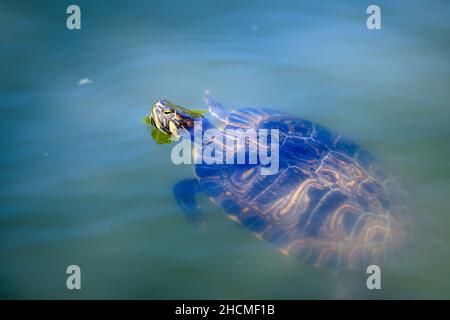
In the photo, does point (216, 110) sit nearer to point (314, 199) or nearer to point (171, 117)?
point (171, 117)

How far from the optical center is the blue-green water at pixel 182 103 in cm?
334

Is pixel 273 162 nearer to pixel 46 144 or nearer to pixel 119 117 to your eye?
pixel 119 117

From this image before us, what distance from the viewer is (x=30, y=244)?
11.6ft

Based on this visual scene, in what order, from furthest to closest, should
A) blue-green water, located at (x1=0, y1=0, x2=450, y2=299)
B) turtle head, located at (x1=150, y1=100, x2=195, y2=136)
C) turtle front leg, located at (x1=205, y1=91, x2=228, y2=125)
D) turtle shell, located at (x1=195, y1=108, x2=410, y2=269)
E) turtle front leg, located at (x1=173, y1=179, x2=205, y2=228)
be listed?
turtle front leg, located at (x1=205, y1=91, x2=228, y2=125)
turtle head, located at (x1=150, y1=100, x2=195, y2=136)
turtle front leg, located at (x1=173, y1=179, x2=205, y2=228)
blue-green water, located at (x1=0, y1=0, x2=450, y2=299)
turtle shell, located at (x1=195, y1=108, x2=410, y2=269)

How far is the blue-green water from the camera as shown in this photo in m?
3.34

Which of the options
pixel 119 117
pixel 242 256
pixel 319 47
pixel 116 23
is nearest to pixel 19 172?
pixel 119 117

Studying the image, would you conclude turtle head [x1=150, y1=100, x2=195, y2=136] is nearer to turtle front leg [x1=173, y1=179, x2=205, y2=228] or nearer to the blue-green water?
the blue-green water

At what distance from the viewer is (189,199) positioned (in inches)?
150

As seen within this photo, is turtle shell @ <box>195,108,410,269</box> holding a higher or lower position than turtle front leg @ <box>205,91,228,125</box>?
lower

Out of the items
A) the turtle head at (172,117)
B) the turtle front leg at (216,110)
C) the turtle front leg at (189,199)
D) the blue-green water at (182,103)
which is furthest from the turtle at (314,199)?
the turtle front leg at (216,110)

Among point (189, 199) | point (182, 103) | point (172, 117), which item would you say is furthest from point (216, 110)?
point (189, 199)

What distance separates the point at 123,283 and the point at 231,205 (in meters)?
1.14

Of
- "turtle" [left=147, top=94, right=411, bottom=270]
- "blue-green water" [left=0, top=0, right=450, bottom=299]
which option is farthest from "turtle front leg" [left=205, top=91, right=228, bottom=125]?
"turtle" [left=147, top=94, right=411, bottom=270]

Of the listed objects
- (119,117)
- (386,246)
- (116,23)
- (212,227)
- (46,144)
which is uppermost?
(116,23)
